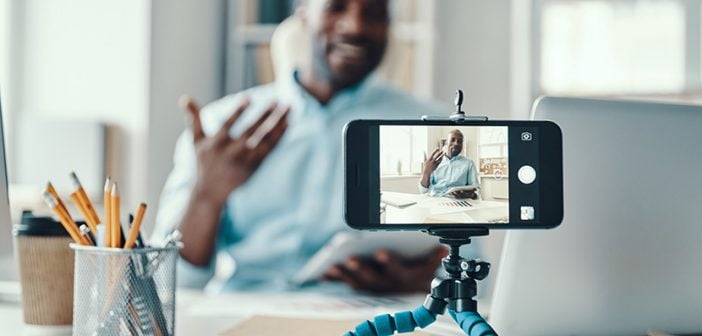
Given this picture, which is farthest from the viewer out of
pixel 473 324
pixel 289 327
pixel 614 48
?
pixel 614 48

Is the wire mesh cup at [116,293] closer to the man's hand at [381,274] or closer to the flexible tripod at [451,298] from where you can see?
the flexible tripod at [451,298]

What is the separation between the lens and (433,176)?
2.00ft

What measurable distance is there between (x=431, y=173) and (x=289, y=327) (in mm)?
307

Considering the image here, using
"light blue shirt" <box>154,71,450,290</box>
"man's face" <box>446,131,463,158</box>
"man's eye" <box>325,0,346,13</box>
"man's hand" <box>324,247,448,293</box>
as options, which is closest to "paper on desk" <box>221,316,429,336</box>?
"man's face" <box>446,131,463,158</box>

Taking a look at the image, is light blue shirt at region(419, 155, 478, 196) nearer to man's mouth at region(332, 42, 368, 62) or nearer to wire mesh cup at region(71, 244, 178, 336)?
wire mesh cup at region(71, 244, 178, 336)

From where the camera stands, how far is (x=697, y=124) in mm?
715

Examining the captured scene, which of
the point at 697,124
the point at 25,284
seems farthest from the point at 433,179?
the point at 25,284

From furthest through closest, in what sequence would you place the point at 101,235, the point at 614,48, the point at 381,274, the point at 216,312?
1. the point at 614,48
2. the point at 381,274
3. the point at 216,312
4. the point at 101,235

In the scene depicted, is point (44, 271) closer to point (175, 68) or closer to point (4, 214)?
point (4, 214)

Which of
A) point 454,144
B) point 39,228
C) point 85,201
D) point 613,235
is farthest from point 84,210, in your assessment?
point 613,235

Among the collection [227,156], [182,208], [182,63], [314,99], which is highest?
[182,63]

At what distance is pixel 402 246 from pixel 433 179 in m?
0.92

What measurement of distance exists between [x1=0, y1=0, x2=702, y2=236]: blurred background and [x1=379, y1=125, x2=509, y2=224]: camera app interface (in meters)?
1.49

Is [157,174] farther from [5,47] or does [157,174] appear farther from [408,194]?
[408,194]
